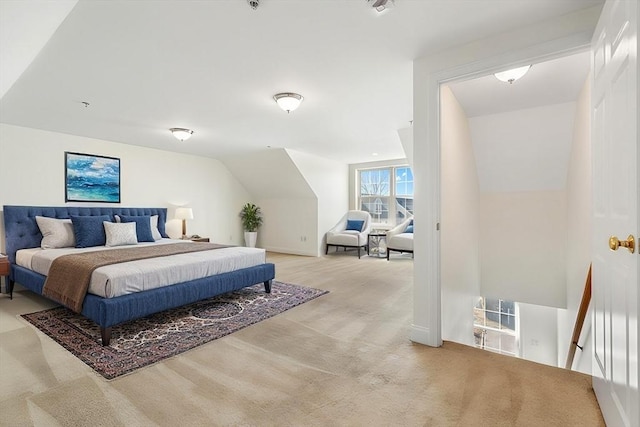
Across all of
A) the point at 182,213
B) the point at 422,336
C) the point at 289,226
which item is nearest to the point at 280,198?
the point at 289,226

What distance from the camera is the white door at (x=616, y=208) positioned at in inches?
44.9

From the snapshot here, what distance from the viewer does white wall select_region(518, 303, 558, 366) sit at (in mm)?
4848

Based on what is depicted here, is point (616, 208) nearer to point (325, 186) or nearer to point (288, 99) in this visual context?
point (288, 99)

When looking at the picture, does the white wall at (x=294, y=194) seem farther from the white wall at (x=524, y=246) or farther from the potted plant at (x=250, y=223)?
the white wall at (x=524, y=246)

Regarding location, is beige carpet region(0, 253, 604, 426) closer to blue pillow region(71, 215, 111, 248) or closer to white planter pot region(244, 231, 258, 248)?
blue pillow region(71, 215, 111, 248)

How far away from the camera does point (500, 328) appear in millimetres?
5547

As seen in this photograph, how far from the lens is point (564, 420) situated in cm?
156

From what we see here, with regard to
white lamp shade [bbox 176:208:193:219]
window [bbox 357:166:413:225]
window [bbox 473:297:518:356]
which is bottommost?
window [bbox 473:297:518:356]

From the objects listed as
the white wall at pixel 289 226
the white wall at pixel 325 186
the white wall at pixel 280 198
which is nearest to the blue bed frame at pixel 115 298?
the white wall at pixel 280 198

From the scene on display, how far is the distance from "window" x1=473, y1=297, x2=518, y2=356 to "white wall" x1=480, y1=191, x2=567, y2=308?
1.41m

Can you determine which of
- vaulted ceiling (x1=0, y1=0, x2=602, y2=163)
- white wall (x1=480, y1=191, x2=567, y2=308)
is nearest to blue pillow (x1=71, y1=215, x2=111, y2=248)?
vaulted ceiling (x1=0, y1=0, x2=602, y2=163)

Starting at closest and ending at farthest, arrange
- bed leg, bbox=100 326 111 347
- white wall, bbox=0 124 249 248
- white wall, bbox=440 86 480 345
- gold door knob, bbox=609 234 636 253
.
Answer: gold door knob, bbox=609 234 636 253 < bed leg, bbox=100 326 111 347 < white wall, bbox=440 86 480 345 < white wall, bbox=0 124 249 248

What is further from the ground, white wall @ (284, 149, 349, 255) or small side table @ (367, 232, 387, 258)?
white wall @ (284, 149, 349, 255)

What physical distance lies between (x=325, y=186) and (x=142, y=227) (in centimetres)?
394
